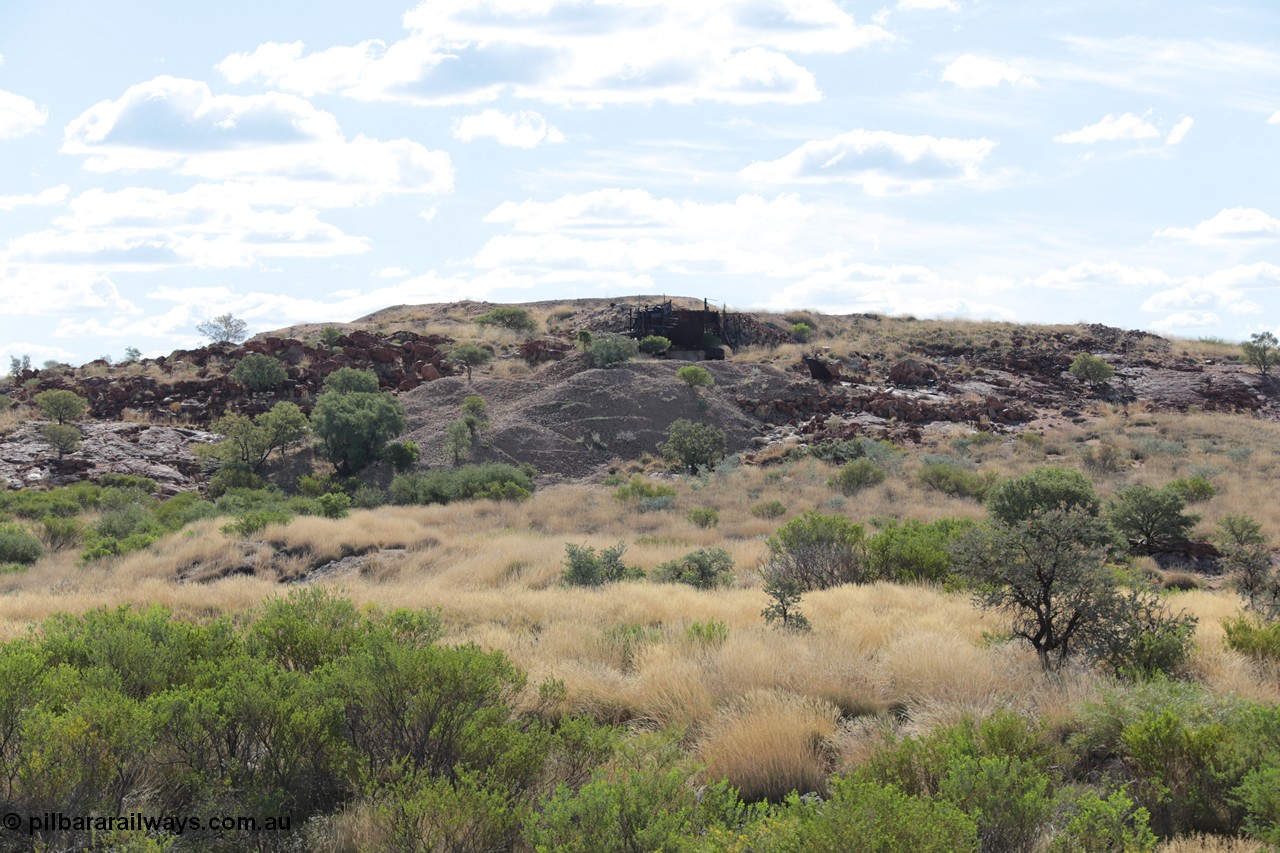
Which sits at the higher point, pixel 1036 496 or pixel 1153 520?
pixel 1036 496

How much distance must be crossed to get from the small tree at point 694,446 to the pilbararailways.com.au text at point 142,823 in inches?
1076

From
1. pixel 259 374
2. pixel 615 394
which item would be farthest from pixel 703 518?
pixel 259 374

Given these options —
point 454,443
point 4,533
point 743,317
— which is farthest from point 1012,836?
point 743,317

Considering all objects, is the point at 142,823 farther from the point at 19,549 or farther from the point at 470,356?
the point at 470,356

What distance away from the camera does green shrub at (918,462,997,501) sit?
24.6 meters

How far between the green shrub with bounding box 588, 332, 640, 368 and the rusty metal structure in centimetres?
608

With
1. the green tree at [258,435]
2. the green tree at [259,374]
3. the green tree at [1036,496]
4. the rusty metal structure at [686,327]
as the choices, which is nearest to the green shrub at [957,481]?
the green tree at [1036,496]

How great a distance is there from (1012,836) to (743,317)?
52.5m

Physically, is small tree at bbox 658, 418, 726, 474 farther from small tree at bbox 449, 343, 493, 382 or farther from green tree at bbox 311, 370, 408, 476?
small tree at bbox 449, 343, 493, 382

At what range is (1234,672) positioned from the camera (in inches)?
277

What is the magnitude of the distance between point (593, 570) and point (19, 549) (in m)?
14.2

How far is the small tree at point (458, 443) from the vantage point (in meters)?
32.6

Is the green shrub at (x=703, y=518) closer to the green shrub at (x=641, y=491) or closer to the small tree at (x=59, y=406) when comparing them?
the green shrub at (x=641, y=491)

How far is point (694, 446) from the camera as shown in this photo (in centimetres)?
3297
